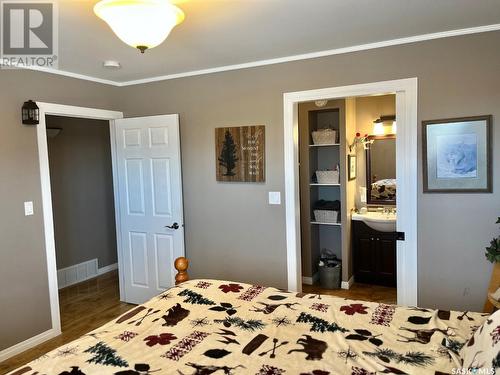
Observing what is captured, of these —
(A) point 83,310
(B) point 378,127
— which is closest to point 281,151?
(B) point 378,127

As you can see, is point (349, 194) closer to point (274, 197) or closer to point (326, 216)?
point (326, 216)

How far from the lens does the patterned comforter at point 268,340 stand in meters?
1.47

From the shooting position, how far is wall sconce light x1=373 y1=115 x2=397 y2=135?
4396 mm

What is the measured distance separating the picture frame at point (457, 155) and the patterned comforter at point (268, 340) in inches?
44.9

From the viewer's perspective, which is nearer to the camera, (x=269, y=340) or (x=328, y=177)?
(x=269, y=340)

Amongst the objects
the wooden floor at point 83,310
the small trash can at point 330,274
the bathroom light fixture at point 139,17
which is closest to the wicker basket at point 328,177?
the small trash can at point 330,274

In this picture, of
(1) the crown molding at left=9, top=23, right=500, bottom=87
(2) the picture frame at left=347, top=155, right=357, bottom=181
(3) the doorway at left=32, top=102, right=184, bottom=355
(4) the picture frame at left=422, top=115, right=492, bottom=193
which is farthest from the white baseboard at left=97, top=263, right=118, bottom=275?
(4) the picture frame at left=422, top=115, right=492, bottom=193

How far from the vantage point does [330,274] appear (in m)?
4.30

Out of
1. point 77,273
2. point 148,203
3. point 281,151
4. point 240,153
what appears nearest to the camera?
point 281,151

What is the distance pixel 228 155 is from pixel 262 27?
1.36m

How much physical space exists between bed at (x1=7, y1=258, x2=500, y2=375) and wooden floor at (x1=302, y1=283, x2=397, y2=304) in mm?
2077

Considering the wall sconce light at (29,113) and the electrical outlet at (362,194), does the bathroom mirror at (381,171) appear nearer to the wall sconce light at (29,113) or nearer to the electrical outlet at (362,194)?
the electrical outlet at (362,194)

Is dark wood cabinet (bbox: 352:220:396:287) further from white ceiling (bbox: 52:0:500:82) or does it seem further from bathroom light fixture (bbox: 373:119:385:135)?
white ceiling (bbox: 52:0:500:82)

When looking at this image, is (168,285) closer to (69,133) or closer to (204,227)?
(204,227)
